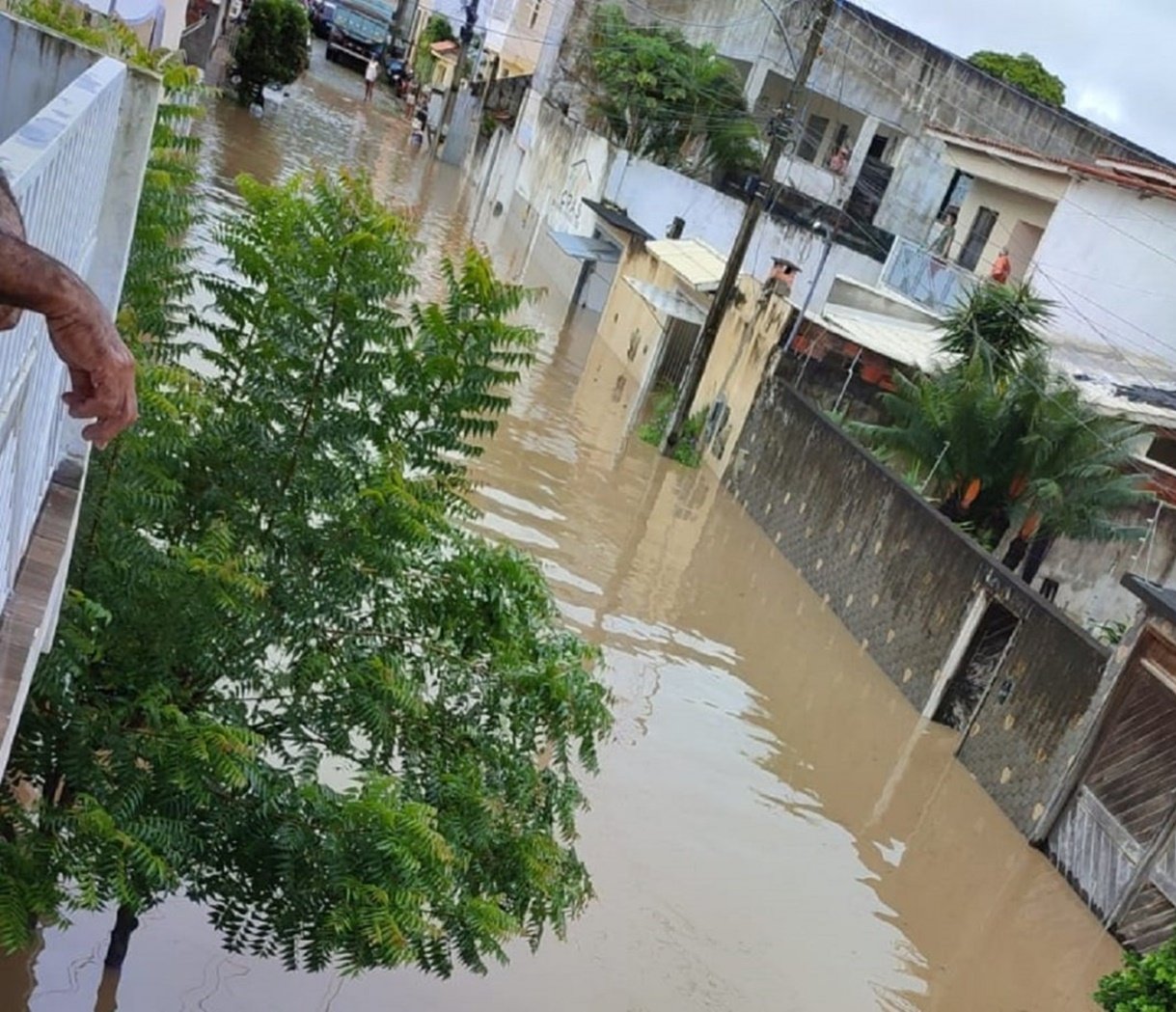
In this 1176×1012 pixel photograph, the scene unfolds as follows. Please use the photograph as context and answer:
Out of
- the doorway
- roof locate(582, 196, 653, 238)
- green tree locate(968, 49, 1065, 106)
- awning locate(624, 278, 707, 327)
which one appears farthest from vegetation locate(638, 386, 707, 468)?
green tree locate(968, 49, 1065, 106)

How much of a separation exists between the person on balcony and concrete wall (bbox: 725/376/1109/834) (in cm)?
1038

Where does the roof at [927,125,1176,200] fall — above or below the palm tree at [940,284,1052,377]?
above

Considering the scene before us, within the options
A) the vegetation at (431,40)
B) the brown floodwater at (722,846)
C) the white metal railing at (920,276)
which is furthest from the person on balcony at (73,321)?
the vegetation at (431,40)

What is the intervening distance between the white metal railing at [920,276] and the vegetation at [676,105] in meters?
5.82

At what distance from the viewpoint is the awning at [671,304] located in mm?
21766

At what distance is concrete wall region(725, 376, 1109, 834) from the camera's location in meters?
12.1

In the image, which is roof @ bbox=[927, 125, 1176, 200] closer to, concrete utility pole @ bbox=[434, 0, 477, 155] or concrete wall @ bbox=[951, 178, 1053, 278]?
concrete wall @ bbox=[951, 178, 1053, 278]

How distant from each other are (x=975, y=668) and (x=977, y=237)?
16521 millimetres

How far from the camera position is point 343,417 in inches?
227

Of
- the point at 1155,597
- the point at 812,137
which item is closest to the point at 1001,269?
the point at 812,137

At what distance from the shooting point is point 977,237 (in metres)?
28.0

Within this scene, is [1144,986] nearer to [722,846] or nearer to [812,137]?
[722,846]

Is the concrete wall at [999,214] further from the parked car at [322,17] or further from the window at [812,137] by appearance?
the parked car at [322,17]

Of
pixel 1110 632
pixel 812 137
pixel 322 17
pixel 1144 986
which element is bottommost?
pixel 1110 632
